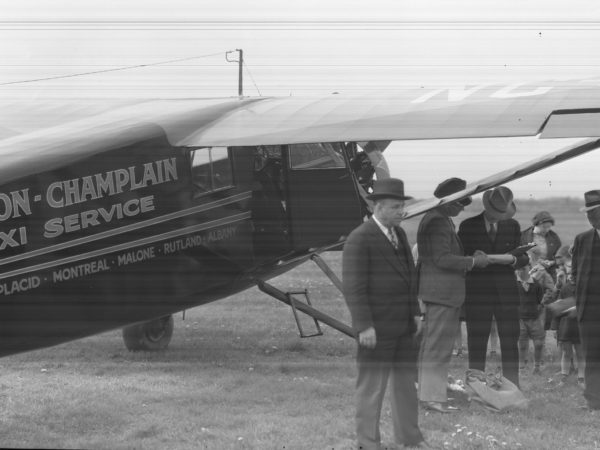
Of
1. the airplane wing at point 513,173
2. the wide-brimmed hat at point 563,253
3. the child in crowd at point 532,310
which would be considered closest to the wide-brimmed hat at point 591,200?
A: the airplane wing at point 513,173

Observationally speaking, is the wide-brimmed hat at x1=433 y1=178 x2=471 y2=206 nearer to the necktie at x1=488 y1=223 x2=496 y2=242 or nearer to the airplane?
the airplane

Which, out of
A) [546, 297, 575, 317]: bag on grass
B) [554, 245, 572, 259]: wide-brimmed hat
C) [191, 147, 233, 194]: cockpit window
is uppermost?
[191, 147, 233, 194]: cockpit window

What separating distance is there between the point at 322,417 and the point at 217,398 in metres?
1.04

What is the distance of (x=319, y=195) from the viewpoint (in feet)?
27.8

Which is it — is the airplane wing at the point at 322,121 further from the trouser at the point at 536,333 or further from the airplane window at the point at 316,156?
the trouser at the point at 536,333

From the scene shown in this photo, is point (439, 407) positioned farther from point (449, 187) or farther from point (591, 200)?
point (591, 200)

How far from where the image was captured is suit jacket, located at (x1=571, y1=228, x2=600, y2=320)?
6434mm

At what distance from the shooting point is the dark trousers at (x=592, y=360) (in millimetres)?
6367

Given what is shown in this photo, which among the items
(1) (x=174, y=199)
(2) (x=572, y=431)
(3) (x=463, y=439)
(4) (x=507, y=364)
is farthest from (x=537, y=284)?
(1) (x=174, y=199)

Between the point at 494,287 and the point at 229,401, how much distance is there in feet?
7.45

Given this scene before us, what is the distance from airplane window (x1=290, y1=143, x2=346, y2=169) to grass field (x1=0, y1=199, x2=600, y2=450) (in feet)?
5.76

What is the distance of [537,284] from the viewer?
782 cm

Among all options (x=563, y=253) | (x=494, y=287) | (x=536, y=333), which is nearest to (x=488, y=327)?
(x=494, y=287)

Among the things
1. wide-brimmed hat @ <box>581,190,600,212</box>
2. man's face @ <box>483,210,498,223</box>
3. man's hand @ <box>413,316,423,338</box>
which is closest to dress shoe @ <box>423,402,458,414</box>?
man's hand @ <box>413,316,423,338</box>
